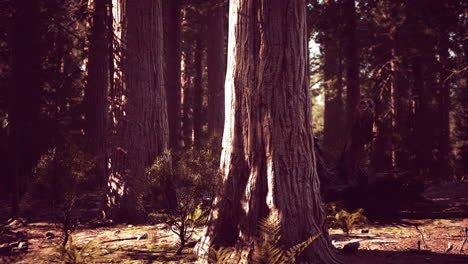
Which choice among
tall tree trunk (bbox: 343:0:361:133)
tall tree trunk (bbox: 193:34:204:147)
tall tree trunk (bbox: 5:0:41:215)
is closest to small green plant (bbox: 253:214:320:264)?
tall tree trunk (bbox: 5:0:41:215)

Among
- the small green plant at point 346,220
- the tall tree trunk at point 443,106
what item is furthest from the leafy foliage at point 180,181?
the tall tree trunk at point 443,106

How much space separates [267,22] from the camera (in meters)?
3.91

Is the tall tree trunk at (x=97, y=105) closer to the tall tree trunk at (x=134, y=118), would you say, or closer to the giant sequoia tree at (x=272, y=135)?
the tall tree trunk at (x=134, y=118)

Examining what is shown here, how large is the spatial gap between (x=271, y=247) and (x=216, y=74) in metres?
12.4

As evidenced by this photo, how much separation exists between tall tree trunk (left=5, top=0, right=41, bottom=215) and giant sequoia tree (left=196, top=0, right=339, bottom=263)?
21.2ft

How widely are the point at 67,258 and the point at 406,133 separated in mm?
15216

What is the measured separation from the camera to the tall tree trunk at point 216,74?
14.9 metres

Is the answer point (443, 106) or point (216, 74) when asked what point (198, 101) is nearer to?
point (216, 74)

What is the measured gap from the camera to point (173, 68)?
14172mm

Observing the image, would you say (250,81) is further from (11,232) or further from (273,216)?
(11,232)

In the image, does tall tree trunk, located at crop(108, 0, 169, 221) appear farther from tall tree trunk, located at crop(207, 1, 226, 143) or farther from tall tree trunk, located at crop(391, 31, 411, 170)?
tall tree trunk, located at crop(391, 31, 411, 170)

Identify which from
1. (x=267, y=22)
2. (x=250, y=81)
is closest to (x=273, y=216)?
(x=250, y=81)

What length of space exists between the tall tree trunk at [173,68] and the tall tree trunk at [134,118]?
733 centimetres

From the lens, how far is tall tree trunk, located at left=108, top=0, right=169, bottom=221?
6621mm
